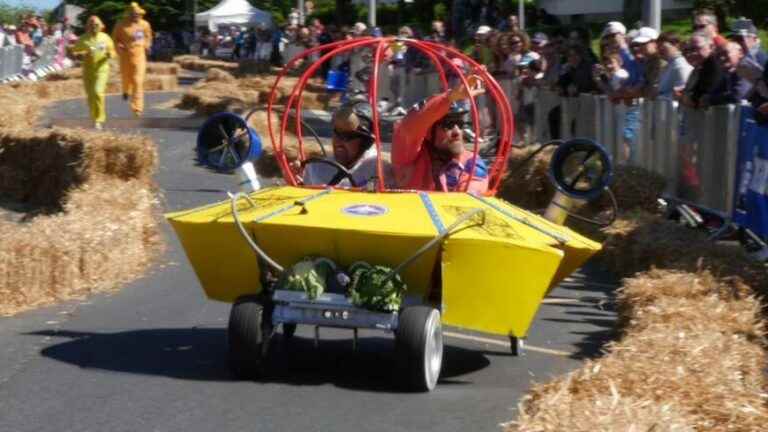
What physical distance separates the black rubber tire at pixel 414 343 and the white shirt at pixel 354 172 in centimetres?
159

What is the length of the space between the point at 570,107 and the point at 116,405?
37.6 ft

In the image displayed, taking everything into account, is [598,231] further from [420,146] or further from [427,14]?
[427,14]

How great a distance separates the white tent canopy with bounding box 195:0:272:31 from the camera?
3004 inches

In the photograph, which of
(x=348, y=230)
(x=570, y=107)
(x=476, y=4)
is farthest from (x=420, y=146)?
(x=476, y=4)

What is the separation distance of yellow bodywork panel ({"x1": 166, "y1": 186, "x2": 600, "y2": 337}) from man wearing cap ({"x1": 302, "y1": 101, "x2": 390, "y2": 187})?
82cm

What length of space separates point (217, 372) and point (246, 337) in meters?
0.50

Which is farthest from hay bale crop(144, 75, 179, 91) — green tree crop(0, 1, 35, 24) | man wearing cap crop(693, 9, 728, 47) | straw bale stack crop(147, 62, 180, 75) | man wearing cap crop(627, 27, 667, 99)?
green tree crop(0, 1, 35, 24)

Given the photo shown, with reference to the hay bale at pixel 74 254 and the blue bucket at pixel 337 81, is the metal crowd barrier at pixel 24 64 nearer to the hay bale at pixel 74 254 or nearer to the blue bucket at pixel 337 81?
the blue bucket at pixel 337 81

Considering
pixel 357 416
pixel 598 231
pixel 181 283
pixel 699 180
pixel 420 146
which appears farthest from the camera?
pixel 699 180

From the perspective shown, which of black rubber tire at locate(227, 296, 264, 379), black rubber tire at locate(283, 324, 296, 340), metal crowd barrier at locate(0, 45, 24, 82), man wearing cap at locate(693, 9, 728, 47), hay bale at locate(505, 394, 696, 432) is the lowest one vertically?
metal crowd barrier at locate(0, 45, 24, 82)

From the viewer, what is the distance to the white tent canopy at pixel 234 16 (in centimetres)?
7631

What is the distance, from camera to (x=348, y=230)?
296 inches

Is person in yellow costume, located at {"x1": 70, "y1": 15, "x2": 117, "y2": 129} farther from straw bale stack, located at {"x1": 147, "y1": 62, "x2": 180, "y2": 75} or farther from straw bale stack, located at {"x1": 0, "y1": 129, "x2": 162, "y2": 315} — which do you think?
straw bale stack, located at {"x1": 147, "y1": 62, "x2": 180, "y2": 75}

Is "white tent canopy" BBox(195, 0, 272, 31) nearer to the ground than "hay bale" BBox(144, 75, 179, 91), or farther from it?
farther from it
